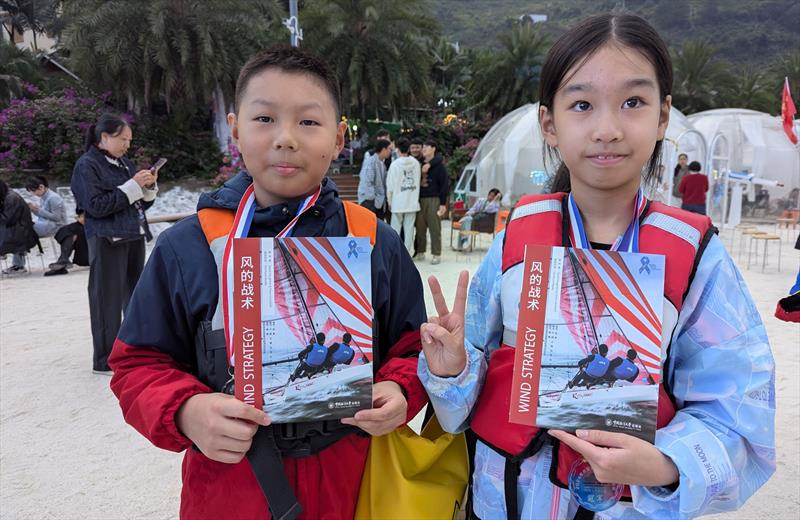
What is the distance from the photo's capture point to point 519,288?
121 cm

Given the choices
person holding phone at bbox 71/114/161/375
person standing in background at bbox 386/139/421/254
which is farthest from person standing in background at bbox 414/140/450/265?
person holding phone at bbox 71/114/161/375

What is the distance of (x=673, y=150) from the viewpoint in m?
12.5

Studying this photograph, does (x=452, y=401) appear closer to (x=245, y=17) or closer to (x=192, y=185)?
(x=192, y=185)

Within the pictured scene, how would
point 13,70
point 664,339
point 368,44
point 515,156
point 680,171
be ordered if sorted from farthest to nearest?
point 13,70 < point 368,44 < point 515,156 < point 680,171 < point 664,339

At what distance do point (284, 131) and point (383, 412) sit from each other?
677 millimetres

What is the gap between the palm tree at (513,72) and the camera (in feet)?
86.0

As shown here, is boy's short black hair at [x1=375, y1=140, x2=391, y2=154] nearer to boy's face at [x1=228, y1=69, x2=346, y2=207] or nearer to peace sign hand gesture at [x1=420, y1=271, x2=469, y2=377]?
boy's face at [x1=228, y1=69, x2=346, y2=207]

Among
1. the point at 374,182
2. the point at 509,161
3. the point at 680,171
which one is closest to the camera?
the point at 374,182

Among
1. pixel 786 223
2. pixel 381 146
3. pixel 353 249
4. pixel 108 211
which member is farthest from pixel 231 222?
pixel 786 223

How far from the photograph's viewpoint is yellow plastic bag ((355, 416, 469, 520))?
130 centimetres

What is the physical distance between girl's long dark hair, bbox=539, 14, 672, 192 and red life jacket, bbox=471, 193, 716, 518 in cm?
27

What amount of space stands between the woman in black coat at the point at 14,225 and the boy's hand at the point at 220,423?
854 centimetres

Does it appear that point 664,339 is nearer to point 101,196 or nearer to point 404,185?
point 101,196

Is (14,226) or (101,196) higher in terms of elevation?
(101,196)
